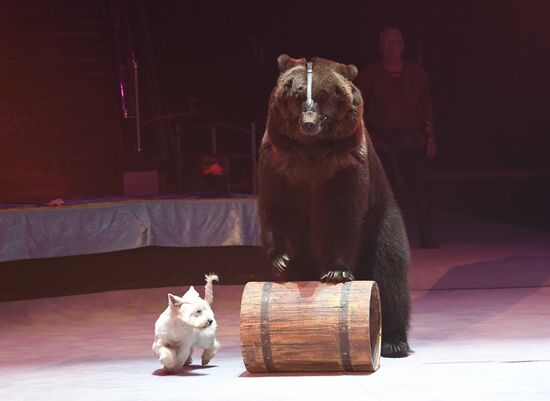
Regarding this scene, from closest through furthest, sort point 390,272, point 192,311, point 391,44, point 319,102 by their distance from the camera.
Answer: point 319,102, point 192,311, point 390,272, point 391,44

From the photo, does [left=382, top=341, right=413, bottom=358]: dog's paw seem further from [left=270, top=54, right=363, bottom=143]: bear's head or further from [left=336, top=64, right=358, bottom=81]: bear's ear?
[left=336, top=64, right=358, bottom=81]: bear's ear

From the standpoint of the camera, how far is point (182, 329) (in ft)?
19.3

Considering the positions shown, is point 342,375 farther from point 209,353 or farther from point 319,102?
point 319,102

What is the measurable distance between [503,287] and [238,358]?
9.18 feet

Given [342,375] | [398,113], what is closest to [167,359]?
[342,375]

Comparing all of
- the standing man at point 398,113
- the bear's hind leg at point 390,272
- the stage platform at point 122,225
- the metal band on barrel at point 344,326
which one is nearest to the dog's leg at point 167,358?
the metal band on barrel at point 344,326

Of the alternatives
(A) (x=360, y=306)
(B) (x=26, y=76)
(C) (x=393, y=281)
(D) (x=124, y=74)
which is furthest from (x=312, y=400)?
(B) (x=26, y=76)

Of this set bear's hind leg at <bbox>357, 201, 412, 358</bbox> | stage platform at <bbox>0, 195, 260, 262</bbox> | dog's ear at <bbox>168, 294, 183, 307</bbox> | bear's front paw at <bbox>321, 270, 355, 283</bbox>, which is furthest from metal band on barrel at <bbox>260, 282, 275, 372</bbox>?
stage platform at <bbox>0, 195, 260, 262</bbox>

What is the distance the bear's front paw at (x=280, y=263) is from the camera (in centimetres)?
566

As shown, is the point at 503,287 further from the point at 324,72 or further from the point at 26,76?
the point at 26,76

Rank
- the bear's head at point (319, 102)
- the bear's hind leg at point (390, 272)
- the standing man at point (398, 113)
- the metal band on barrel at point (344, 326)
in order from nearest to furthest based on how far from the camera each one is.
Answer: the bear's head at point (319, 102) → the metal band on barrel at point (344, 326) → the bear's hind leg at point (390, 272) → the standing man at point (398, 113)

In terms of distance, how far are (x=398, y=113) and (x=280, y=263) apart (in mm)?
3834

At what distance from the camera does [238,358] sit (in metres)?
6.42

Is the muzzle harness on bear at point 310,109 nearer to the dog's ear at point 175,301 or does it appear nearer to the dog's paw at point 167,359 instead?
the dog's ear at point 175,301
